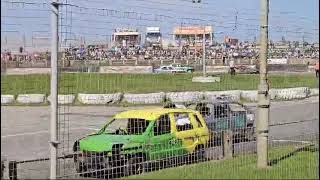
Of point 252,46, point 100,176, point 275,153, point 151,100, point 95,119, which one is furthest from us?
point 151,100

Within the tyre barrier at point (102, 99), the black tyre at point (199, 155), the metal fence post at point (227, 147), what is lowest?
the tyre barrier at point (102, 99)

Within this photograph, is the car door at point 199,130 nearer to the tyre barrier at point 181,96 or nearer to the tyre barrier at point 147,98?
the tyre barrier at point 181,96

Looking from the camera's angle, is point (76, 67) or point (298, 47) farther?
point (298, 47)

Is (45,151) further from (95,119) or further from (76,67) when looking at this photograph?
(95,119)

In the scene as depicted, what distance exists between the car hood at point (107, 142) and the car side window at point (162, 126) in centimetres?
58

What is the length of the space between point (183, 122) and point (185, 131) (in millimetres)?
296

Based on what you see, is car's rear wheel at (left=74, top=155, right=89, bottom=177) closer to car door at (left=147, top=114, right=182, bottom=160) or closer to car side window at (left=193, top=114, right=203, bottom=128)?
car door at (left=147, top=114, right=182, bottom=160)

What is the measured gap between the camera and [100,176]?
10344 millimetres

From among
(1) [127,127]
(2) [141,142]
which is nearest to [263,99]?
(2) [141,142]

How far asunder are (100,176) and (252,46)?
6.82m

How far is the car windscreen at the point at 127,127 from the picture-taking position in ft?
40.2

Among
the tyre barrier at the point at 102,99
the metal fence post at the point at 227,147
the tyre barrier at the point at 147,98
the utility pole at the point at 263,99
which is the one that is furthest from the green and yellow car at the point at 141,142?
the tyre barrier at the point at 102,99

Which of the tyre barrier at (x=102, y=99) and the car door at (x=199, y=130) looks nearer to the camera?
the car door at (x=199, y=130)

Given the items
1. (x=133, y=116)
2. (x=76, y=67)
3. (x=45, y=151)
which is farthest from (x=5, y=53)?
(x=45, y=151)
